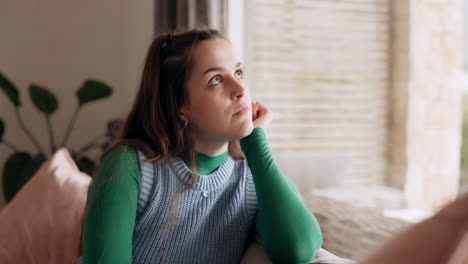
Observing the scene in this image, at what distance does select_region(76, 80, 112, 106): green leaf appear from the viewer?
2945mm

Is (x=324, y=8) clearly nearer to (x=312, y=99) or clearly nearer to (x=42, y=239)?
(x=312, y=99)

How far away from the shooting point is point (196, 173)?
126cm

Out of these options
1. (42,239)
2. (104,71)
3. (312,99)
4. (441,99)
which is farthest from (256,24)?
(42,239)

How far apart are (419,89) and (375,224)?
9.81ft

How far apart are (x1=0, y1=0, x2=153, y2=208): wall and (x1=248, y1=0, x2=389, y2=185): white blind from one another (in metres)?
0.92

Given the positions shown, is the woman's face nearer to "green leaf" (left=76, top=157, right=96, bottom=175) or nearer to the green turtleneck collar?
the green turtleneck collar

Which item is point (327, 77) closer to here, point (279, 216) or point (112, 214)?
point (279, 216)

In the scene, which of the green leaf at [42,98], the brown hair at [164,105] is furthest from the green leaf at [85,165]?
the brown hair at [164,105]

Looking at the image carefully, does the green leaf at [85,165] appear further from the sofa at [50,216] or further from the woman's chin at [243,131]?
the woman's chin at [243,131]

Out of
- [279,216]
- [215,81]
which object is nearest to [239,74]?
[215,81]

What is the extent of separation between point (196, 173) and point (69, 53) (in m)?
2.72

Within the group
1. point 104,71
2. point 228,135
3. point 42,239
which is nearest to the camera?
point 228,135

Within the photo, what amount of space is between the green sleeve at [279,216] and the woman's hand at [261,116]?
0.20ft

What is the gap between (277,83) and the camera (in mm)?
4020
